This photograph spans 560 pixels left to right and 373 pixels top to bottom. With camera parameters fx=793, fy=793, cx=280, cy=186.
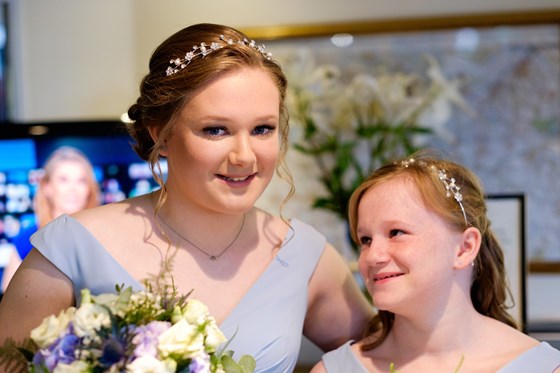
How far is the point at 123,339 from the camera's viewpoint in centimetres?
134

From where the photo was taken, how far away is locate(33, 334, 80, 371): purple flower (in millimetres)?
1328

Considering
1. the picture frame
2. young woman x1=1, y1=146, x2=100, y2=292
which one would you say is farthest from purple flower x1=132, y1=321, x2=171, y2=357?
young woman x1=1, y1=146, x2=100, y2=292

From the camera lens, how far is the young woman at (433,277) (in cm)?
181

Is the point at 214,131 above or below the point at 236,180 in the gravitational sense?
above

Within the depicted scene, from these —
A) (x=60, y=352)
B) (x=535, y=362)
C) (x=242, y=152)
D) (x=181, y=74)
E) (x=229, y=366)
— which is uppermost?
(x=181, y=74)

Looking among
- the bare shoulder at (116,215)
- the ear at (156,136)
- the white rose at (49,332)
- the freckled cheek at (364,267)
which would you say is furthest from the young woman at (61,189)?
the white rose at (49,332)

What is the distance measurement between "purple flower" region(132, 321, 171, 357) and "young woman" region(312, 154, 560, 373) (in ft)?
2.03

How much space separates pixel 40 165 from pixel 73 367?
2.24 m

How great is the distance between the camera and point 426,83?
3.40 m

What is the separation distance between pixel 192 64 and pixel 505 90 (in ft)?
6.49

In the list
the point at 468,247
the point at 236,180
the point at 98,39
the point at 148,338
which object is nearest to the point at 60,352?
the point at 148,338

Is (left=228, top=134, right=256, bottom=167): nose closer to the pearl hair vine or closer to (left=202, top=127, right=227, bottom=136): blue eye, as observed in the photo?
(left=202, top=127, right=227, bottom=136): blue eye

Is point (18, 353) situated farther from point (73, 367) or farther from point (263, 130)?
point (263, 130)

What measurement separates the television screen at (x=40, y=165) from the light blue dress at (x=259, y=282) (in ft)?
4.80
